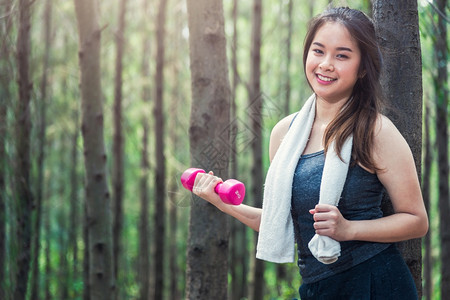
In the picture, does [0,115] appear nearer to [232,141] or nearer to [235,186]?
[232,141]

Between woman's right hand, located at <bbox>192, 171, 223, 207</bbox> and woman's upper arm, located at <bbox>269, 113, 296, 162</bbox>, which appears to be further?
woman's upper arm, located at <bbox>269, 113, 296, 162</bbox>

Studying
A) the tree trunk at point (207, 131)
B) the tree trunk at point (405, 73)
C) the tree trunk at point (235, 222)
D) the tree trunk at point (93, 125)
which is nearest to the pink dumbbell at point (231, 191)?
the tree trunk at point (405, 73)

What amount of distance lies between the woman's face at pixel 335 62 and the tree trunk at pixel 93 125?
274 centimetres

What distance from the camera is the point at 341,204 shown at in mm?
2010

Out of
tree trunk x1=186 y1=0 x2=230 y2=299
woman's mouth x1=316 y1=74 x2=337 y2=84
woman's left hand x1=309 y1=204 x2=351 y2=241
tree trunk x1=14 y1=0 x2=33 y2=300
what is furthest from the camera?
tree trunk x1=14 y1=0 x2=33 y2=300

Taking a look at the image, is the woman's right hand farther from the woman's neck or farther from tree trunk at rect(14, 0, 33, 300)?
tree trunk at rect(14, 0, 33, 300)

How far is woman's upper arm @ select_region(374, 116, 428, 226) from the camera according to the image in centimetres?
193

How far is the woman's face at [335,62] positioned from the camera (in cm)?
209

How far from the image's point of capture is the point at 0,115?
16.3 feet

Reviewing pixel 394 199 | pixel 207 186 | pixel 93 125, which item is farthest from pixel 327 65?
pixel 93 125

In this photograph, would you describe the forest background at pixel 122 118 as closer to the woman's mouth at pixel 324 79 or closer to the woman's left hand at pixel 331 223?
the woman's mouth at pixel 324 79

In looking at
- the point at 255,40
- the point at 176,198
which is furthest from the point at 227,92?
the point at 255,40

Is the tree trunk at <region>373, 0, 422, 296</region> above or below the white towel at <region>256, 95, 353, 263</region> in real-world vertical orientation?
above

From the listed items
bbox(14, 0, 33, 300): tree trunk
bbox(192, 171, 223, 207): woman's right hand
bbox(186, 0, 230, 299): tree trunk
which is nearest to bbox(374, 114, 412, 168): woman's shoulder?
bbox(192, 171, 223, 207): woman's right hand
